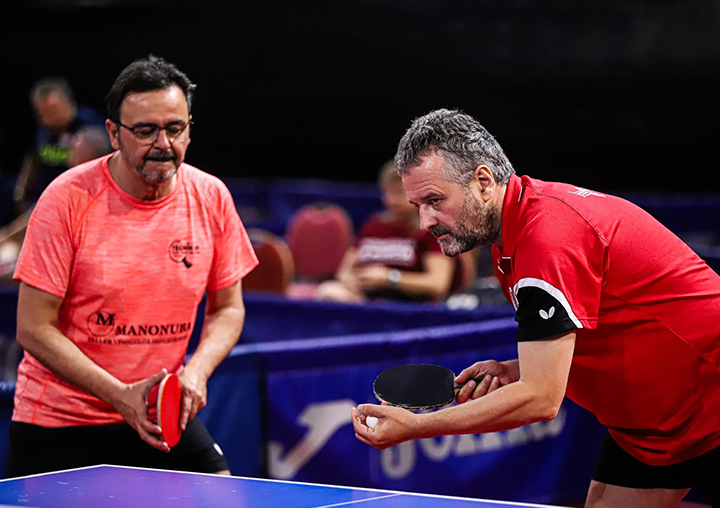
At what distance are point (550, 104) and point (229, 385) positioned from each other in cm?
779

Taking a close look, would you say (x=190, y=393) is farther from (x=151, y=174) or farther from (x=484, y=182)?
(x=484, y=182)

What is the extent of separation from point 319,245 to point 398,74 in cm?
466

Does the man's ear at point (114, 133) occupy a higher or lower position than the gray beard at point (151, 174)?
higher

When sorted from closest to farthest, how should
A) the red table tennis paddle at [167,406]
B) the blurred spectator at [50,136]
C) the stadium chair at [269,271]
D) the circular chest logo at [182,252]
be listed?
the red table tennis paddle at [167,406]
the circular chest logo at [182,252]
the stadium chair at [269,271]
the blurred spectator at [50,136]

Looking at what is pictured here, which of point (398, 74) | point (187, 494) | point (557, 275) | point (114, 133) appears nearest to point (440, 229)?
point (557, 275)

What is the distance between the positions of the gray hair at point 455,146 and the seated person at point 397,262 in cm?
324

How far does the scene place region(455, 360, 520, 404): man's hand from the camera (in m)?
2.39

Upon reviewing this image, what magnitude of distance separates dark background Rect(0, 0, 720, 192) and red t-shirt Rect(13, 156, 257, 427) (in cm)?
819

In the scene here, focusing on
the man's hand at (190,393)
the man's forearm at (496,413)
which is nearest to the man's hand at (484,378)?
the man's forearm at (496,413)

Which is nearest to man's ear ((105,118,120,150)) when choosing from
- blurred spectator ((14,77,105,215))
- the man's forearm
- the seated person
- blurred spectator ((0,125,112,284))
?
the man's forearm

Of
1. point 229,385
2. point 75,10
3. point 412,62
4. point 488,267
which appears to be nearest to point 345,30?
point 412,62

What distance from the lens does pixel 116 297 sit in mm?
2703

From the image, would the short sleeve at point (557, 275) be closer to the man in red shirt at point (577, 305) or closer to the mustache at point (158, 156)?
the man in red shirt at point (577, 305)

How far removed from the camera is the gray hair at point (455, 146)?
2189 millimetres
